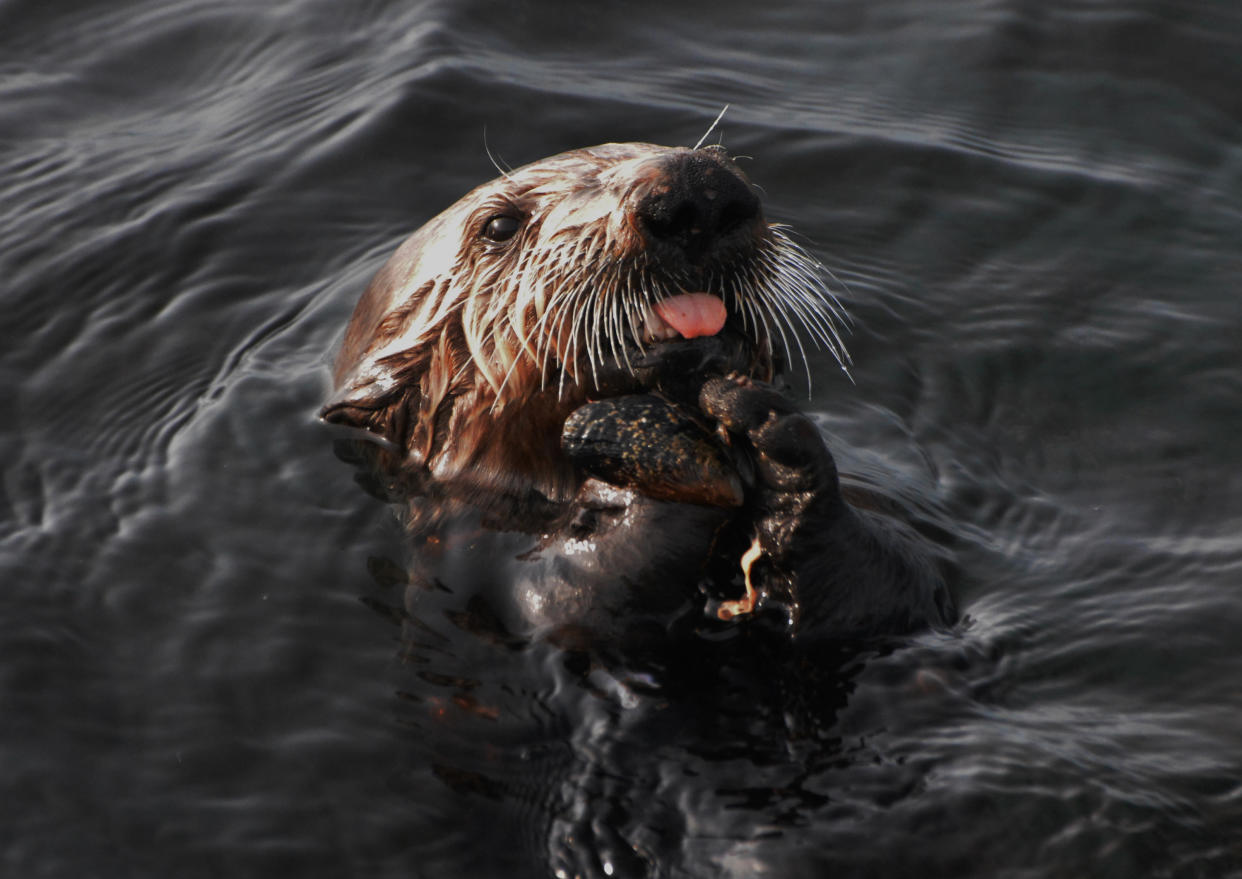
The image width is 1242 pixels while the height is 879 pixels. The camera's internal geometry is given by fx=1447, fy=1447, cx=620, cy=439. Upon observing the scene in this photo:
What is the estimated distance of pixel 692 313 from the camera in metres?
3.79

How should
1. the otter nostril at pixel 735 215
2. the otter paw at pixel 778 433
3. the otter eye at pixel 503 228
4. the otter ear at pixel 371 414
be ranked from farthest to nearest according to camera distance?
the otter ear at pixel 371 414 → the otter eye at pixel 503 228 → the otter nostril at pixel 735 215 → the otter paw at pixel 778 433

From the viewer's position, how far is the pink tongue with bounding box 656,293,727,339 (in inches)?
148

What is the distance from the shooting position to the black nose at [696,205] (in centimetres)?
366

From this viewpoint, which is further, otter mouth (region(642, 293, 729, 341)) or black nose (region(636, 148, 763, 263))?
otter mouth (region(642, 293, 729, 341))

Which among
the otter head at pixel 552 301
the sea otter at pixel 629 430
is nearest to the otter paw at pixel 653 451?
the sea otter at pixel 629 430

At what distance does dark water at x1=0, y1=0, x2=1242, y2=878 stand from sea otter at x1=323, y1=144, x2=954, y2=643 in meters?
0.22

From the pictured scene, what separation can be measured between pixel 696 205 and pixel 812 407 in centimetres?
187

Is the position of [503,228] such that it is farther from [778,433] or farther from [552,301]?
[778,433]

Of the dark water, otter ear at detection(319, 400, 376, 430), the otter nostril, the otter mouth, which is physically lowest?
the dark water

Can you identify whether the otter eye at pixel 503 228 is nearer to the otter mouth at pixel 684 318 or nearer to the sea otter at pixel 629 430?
the sea otter at pixel 629 430

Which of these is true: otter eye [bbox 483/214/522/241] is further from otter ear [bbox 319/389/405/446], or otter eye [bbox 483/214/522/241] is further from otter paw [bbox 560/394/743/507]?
otter paw [bbox 560/394/743/507]

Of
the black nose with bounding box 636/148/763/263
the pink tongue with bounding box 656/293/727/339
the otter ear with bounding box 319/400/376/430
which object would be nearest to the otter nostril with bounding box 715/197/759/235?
the black nose with bounding box 636/148/763/263

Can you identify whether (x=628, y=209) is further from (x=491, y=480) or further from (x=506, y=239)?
(x=491, y=480)

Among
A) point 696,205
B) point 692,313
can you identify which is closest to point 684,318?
point 692,313
